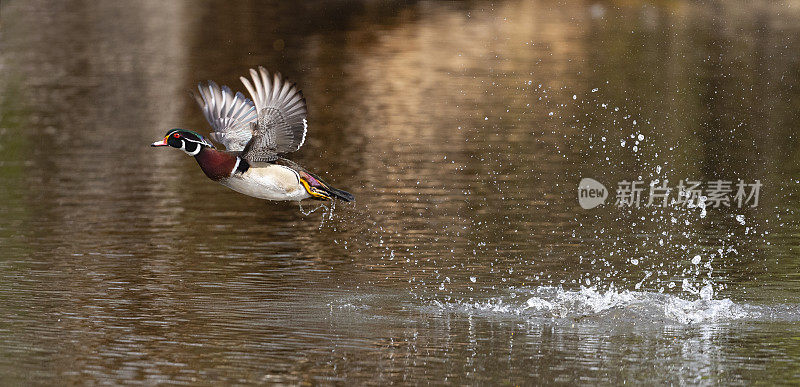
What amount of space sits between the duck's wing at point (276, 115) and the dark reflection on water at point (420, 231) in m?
A: 1.97

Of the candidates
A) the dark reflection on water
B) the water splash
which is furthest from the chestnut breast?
the water splash

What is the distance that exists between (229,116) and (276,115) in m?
1.04

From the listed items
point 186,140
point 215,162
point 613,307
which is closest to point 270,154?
point 215,162

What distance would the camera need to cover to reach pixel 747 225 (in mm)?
19844

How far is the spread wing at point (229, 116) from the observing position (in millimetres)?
13883

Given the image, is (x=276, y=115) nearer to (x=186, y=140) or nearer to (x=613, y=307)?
(x=186, y=140)

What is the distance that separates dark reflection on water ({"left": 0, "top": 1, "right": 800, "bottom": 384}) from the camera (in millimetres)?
12734

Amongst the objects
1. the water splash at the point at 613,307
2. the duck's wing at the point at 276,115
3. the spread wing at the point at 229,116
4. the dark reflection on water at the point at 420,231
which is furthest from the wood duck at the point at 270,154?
the water splash at the point at 613,307

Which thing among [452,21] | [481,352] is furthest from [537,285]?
[452,21]

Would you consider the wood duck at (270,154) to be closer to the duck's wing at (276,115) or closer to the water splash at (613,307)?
the duck's wing at (276,115)

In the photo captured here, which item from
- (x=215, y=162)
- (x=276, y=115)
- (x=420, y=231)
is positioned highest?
(x=276, y=115)

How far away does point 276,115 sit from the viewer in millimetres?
13047

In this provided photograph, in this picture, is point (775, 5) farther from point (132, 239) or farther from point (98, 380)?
point (98, 380)

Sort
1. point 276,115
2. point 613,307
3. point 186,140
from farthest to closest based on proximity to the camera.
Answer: point 613,307
point 276,115
point 186,140
